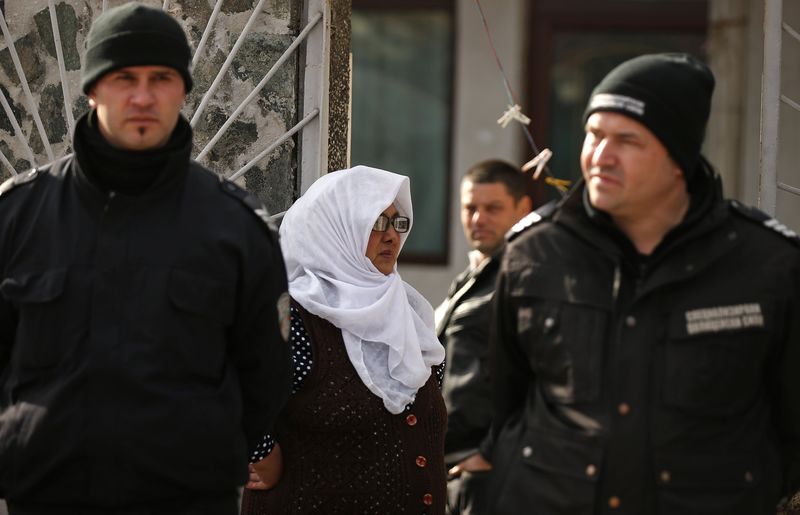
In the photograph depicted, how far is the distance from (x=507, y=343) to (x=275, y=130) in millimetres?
1801

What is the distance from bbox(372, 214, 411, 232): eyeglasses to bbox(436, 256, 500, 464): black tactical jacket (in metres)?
0.34

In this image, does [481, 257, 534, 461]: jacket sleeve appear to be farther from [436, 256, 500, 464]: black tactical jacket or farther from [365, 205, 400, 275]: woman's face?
[365, 205, 400, 275]: woman's face

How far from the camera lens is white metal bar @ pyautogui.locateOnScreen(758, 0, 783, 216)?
4379mm

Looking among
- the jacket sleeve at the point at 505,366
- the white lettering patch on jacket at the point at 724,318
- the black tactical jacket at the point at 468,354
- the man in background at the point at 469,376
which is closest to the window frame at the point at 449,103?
the man in background at the point at 469,376

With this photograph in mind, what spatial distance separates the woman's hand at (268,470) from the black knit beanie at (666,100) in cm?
Result: 126

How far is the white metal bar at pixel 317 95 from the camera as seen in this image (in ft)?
15.2

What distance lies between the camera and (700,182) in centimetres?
307

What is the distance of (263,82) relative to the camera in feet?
14.8

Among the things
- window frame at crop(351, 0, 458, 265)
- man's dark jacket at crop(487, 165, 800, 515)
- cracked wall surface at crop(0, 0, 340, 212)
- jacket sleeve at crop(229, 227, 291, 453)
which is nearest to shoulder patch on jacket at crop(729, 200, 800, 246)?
man's dark jacket at crop(487, 165, 800, 515)

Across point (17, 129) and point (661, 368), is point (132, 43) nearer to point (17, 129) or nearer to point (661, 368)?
point (661, 368)

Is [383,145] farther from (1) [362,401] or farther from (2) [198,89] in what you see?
(1) [362,401]

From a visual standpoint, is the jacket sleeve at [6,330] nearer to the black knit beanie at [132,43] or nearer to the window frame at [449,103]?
the black knit beanie at [132,43]

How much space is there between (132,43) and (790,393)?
152 cm

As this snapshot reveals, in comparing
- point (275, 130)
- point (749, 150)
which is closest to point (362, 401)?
point (275, 130)
